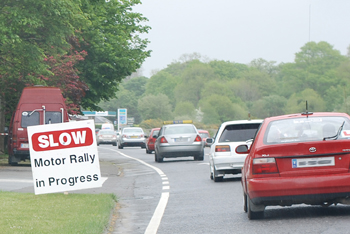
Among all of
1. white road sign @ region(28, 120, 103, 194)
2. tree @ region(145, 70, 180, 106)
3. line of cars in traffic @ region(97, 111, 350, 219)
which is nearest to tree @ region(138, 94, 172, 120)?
tree @ region(145, 70, 180, 106)

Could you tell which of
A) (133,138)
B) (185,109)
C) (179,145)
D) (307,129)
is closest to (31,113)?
(179,145)

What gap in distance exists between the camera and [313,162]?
9.62 m

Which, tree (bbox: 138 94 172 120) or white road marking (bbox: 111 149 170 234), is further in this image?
tree (bbox: 138 94 172 120)

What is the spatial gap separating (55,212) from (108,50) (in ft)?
83.0

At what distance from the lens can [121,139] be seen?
55.2 metres

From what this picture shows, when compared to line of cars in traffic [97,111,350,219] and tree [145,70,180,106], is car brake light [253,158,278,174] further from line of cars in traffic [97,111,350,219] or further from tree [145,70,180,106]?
tree [145,70,180,106]

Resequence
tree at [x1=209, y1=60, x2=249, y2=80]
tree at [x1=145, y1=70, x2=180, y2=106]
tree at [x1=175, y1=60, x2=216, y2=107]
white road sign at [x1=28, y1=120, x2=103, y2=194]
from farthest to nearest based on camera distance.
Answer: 1. tree at [x1=145, y1=70, x2=180, y2=106]
2. tree at [x1=209, y1=60, x2=249, y2=80]
3. tree at [x1=175, y1=60, x2=216, y2=107]
4. white road sign at [x1=28, y1=120, x2=103, y2=194]

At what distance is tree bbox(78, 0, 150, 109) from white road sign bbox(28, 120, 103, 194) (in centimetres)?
2144

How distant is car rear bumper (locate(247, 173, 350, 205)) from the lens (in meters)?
9.50

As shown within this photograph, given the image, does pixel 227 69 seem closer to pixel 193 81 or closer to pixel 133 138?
pixel 193 81

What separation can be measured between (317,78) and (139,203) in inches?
5103

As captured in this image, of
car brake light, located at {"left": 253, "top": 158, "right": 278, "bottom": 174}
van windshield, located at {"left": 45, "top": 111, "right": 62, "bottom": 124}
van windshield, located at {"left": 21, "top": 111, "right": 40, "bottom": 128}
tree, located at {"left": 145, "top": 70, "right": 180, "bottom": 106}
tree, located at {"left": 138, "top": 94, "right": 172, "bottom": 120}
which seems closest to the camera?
car brake light, located at {"left": 253, "top": 158, "right": 278, "bottom": 174}

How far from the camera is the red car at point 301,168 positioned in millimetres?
9523

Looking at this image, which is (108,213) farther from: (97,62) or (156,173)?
(97,62)
